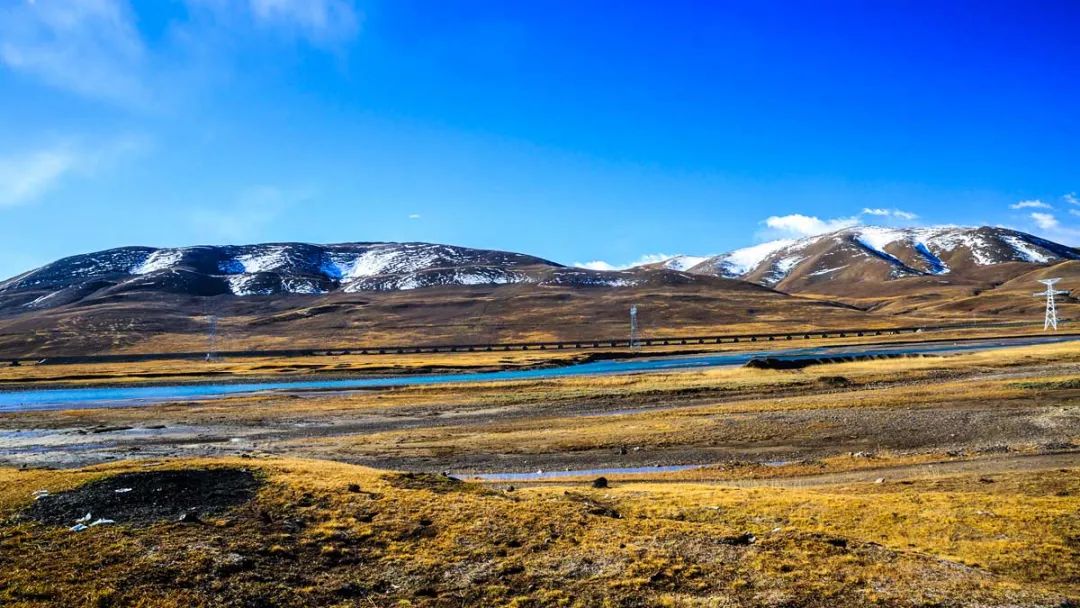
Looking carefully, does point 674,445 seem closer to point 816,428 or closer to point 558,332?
point 816,428

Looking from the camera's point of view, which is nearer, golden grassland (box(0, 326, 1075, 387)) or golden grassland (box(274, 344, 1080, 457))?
golden grassland (box(274, 344, 1080, 457))

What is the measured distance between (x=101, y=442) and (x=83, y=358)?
121292mm

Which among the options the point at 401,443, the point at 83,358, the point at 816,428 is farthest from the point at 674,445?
the point at 83,358

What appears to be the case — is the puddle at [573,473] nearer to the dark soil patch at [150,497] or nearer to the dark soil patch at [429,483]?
the dark soil patch at [429,483]

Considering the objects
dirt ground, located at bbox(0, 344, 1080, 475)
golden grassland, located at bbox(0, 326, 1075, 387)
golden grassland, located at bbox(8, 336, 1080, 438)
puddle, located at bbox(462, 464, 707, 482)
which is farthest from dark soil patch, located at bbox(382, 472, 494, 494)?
golden grassland, located at bbox(0, 326, 1075, 387)

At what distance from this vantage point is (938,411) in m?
42.2

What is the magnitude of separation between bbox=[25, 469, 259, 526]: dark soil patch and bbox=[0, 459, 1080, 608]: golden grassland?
0.58m

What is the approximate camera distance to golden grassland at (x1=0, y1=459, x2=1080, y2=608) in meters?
13.3

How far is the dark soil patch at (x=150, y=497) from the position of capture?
56.4 feet

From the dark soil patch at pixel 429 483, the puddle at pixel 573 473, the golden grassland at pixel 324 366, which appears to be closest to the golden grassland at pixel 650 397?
the puddle at pixel 573 473

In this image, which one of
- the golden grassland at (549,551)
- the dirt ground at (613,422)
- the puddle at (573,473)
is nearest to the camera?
the golden grassland at (549,551)

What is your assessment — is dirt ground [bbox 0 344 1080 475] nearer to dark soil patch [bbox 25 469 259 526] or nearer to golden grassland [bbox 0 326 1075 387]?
dark soil patch [bbox 25 469 259 526]

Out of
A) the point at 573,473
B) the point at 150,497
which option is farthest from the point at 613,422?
the point at 150,497

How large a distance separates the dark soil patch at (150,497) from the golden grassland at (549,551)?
583mm
